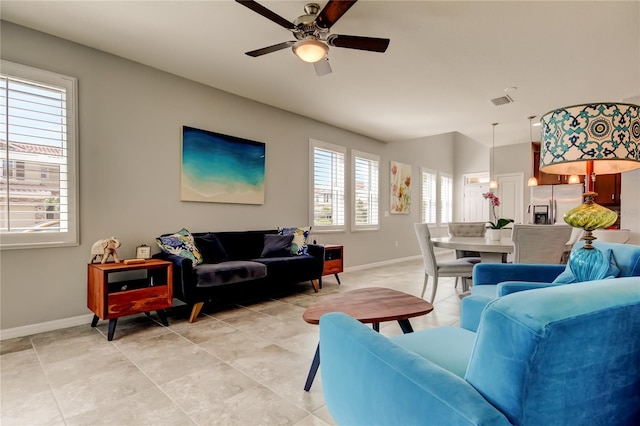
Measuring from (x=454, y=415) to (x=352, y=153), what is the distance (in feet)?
18.8

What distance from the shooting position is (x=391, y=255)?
7.21m

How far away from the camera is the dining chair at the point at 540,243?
9.77 feet

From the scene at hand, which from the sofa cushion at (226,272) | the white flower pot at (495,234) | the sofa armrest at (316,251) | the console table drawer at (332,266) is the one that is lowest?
the console table drawer at (332,266)

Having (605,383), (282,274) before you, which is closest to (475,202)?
(282,274)

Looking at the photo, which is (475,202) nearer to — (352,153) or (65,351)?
(352,153)

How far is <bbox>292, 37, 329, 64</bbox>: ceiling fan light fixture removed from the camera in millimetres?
2494

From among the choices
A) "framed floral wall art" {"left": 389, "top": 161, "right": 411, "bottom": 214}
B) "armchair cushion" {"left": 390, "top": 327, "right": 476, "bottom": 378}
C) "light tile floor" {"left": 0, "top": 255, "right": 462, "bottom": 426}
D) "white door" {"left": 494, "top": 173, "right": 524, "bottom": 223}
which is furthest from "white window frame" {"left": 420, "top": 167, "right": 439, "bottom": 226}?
"armchair cushion" {"left": 390, "top": 327, "right": 476, "bottom": 378}

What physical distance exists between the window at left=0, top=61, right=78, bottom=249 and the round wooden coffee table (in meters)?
2.57

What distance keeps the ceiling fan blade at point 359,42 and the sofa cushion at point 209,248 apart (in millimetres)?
2448

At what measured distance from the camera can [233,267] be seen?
3488mm

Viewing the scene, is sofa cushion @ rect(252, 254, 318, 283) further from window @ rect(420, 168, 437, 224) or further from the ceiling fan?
window @ rect(420, 168, 437, 224)

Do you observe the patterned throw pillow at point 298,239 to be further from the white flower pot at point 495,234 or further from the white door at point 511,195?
the white door at point 511,195

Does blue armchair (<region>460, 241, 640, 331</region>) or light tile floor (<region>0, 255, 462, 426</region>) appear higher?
blue armchair (<region>460, 241, 640, 331</region>)

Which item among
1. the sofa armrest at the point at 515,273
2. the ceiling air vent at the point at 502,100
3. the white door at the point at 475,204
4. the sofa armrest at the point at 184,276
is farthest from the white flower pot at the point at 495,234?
the white door at the point at 475,204
